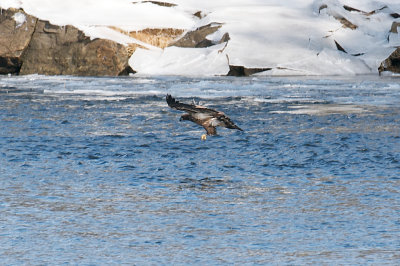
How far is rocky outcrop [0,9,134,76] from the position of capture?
3388 cm

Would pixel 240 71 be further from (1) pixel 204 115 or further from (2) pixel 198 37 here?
(1) pixel 204 115

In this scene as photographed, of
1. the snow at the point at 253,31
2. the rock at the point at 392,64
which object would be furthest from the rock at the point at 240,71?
the rock at the point at 392,64

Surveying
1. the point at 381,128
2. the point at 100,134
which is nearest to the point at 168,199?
the point at 100,134

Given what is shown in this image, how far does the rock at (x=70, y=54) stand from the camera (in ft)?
111

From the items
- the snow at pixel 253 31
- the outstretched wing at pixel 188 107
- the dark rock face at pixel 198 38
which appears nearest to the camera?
the outstretched wing at pixel 188 107

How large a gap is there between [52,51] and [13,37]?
5.75ft

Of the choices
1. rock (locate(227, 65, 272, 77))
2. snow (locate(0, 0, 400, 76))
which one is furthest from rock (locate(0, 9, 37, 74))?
rock (locate(227, 65, 272, 77))

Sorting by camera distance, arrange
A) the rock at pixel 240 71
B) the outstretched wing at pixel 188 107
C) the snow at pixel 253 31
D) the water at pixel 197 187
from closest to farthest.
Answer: the water at pixel 197 187
the outstretched wing at pixel 188 107
the rock at pixel 240 71
the snow at pixel 253 31

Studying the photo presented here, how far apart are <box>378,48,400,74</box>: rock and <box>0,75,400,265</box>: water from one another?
14174 millimetres

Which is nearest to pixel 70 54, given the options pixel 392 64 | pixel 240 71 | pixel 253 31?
pixel 240 71

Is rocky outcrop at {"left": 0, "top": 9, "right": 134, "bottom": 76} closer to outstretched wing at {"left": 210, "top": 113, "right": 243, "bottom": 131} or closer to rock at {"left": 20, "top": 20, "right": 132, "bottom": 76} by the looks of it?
rock at {"left": 20, "top": 20, "right": 132, "bottom": 76}

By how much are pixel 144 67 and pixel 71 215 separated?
88.4 ft

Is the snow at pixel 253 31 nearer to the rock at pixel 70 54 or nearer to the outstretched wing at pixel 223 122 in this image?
the rock at pixel 70 54

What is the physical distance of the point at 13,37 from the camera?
34531mm
